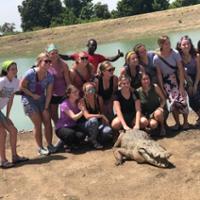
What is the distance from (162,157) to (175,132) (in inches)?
65.3

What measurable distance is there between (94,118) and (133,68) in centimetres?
98

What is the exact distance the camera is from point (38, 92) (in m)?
7.23

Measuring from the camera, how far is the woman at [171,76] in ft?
24.9

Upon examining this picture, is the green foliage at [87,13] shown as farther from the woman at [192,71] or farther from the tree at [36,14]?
the woman at [192,71]

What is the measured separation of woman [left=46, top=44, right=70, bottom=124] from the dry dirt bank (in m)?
28.7

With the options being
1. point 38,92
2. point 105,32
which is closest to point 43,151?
point 38,92

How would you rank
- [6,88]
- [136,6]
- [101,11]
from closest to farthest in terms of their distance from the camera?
[6,88] < [136,6] < [101,11]

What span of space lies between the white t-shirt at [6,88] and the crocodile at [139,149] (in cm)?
165

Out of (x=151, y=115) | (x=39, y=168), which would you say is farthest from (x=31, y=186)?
(x=151, y=115)

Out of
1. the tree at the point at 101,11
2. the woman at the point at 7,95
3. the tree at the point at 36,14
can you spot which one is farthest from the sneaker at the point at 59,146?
the tree at the point at 36,14

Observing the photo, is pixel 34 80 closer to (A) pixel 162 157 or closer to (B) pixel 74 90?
(B) pixel 74 90

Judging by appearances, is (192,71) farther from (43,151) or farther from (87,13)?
(87,13)

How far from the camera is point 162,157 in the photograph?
6.16 m

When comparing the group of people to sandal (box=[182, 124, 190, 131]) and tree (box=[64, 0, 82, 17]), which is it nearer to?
sandal (box=[182, 124, 190, 131])
